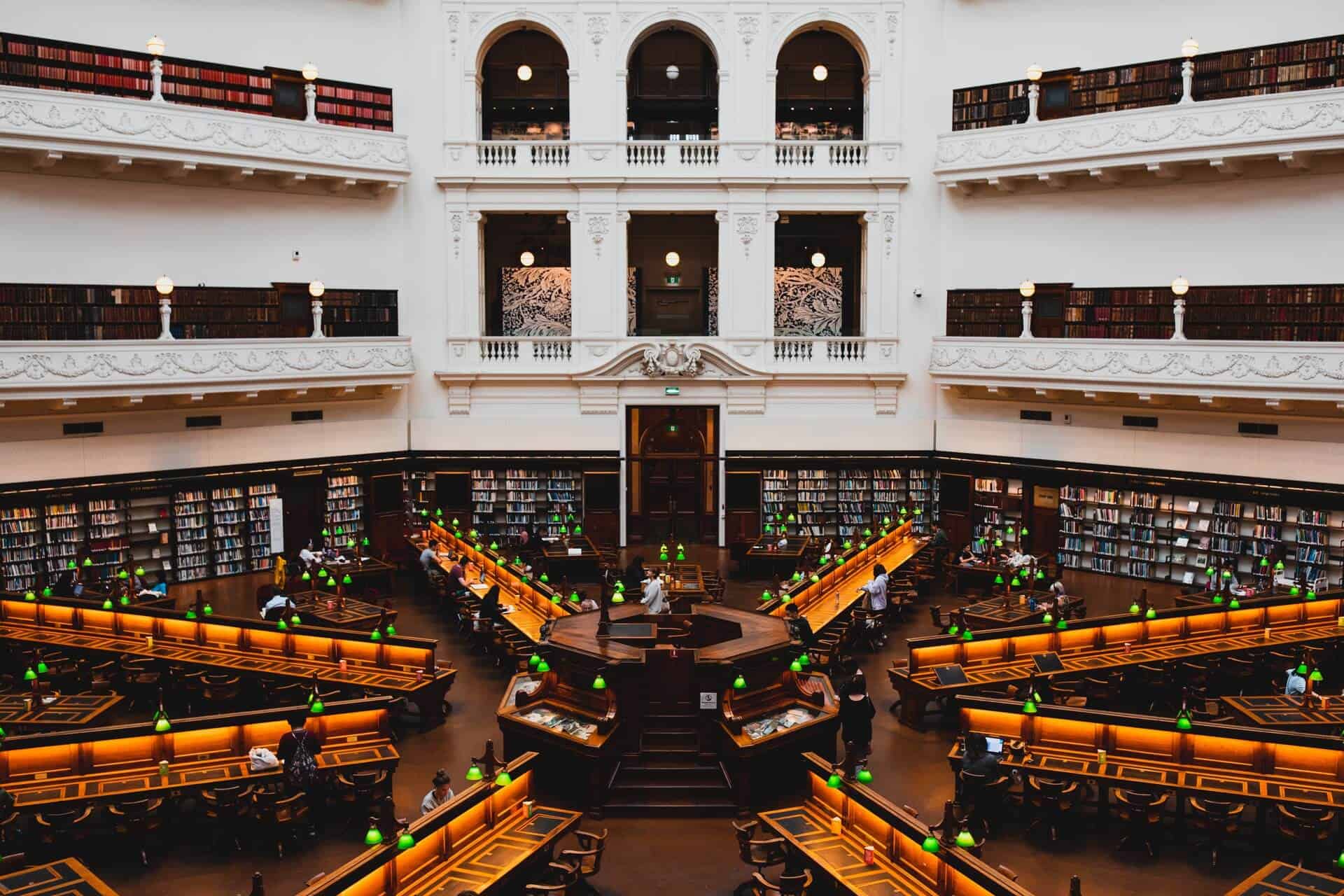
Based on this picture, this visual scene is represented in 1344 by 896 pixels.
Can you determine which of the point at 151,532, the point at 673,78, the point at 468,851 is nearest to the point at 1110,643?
the point at 468,851

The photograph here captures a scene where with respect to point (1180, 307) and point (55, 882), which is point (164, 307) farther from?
point (1180, 307)

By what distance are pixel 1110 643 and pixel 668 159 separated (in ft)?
40.0

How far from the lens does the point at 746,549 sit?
61.6 ft

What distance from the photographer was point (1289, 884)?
24.9 feet

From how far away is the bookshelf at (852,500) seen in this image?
20859 millimetres

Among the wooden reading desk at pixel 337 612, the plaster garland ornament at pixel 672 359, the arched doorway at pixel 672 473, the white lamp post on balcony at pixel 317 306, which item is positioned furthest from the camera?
the arched doorway at pixel 672 473

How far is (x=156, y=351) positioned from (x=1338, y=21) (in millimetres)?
19334

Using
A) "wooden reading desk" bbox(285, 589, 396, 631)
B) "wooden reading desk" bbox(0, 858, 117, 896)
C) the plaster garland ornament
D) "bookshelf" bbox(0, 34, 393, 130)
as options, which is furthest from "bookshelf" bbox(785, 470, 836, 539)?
"wooden reading desk" bbox(0, 858, 117, 896)

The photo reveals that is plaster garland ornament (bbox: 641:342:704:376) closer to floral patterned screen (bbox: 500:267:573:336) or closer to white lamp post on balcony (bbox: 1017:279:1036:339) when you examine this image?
floral patterned screen (bbox: 500:267:573:336)

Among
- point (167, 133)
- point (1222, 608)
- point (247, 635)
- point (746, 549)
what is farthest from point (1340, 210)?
point (167, 133)

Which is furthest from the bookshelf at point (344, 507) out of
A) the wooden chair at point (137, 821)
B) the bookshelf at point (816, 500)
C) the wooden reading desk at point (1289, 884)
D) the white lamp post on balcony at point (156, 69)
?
the wooden reading desk at point (1289, 884)

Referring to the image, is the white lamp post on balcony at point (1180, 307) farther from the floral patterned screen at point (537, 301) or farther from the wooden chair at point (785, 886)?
the wooden chair at point (785, 886)

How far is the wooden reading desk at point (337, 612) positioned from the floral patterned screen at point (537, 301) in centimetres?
871

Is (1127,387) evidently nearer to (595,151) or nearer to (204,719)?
(595,151)
